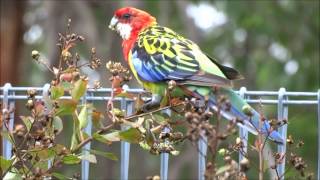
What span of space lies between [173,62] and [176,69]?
71mm

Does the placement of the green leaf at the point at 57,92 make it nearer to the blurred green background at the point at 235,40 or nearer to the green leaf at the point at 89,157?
the green leaf at the point at 89,157

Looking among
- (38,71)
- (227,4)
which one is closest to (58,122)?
(227,4)

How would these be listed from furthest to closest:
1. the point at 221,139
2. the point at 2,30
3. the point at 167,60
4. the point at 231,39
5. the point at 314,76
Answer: the point at 231,39 < the point at 314,76 < the point at 2,30 < the point at 167,60 < the point at 221,139

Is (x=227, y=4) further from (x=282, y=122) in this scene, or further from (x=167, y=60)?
(x=282, y=122)

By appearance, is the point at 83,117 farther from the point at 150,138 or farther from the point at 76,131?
the point at 150,138

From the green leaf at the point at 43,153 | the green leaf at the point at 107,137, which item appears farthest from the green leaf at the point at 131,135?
the green leaf at the point at 43,153

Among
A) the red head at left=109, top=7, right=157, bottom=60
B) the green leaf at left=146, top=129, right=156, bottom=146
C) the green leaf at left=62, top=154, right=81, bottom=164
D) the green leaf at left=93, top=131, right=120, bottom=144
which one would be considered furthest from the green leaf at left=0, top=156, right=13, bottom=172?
the red head at left=109, top=7, right=157, bottom=60

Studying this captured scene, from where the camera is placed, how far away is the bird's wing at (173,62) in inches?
128

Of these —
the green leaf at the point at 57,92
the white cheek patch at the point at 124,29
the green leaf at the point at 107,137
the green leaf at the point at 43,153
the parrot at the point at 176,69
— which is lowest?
the green leaf at the point at 43,153

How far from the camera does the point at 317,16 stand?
33.0 ft

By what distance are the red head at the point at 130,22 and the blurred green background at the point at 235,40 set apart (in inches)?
195

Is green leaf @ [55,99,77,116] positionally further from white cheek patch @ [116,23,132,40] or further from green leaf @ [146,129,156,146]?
white cheek patch @ [116,23,132,40]

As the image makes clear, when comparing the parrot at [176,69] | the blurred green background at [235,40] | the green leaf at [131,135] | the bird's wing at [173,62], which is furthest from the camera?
the blurred green background at [235,40]

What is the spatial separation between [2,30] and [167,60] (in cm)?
490
